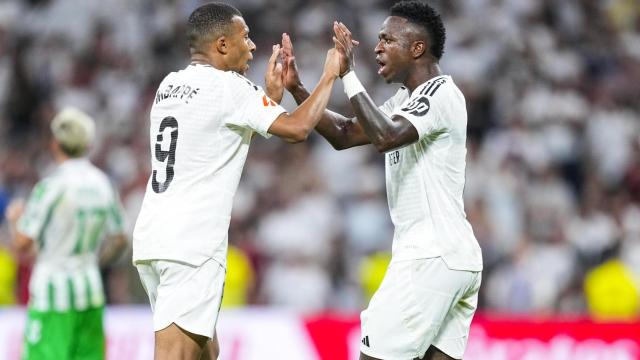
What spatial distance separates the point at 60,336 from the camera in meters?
7.58

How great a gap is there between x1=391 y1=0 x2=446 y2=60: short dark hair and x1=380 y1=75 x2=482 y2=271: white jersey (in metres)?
0.20

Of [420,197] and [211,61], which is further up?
[211,61]

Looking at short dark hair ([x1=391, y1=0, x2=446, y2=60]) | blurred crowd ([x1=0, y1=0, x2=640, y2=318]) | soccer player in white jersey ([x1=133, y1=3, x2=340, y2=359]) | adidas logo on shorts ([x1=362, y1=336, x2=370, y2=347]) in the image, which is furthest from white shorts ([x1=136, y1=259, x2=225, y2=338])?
blurred crowd ([x1=0, y1=0, x2=640, y2=318])

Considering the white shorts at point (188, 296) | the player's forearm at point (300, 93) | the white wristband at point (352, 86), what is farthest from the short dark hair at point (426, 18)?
the white shorts at point (188, 296)

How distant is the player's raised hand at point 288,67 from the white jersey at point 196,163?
1.85 feet

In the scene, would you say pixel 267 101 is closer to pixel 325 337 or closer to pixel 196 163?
pixel 196 163

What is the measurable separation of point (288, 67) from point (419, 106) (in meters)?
0.87

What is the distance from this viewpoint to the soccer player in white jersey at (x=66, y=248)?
298 inches

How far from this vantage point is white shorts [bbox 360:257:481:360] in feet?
18.5

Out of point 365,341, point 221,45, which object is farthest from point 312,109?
point 365,341

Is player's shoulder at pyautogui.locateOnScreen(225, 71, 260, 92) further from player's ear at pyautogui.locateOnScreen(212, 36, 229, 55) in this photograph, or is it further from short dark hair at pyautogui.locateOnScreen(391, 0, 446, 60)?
short dark hair at pyautogui.locateOnScreen(391, 0, 446, 60)

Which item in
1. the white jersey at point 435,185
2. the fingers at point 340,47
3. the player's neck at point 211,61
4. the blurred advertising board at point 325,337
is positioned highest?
the fingers at point 340,47

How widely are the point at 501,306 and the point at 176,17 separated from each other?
589 cm

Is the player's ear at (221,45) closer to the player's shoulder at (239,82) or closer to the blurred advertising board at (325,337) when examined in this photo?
the player's shoulder at (239,82)
